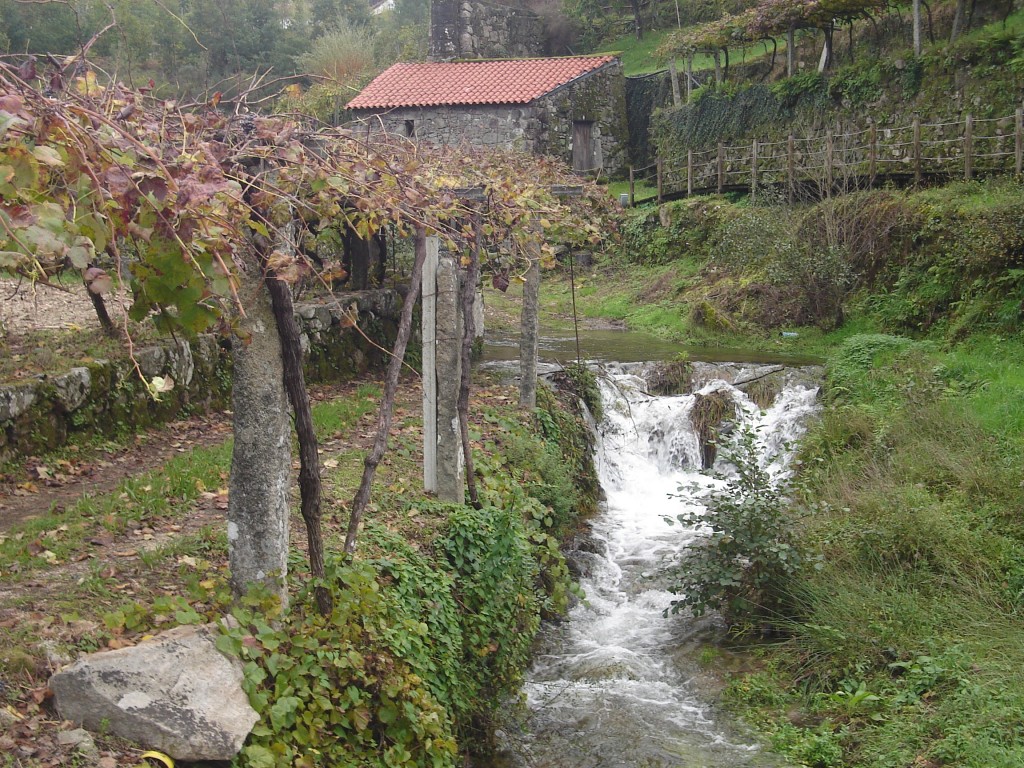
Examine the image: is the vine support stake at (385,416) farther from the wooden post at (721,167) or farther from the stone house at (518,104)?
the stone house at (518,104)

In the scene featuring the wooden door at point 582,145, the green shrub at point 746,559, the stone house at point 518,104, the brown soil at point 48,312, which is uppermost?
the stone house at point 518,104

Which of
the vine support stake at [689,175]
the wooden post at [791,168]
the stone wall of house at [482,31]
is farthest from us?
the stone wall of house at [482,31]

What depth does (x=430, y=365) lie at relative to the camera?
7.71m

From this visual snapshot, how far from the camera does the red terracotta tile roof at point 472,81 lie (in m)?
28.6

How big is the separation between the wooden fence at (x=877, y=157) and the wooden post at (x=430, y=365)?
40.8 ft

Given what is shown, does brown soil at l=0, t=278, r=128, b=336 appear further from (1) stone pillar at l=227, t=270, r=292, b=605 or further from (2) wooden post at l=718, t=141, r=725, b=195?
(2) wooden post at l=718, t=141, r=725, b=195

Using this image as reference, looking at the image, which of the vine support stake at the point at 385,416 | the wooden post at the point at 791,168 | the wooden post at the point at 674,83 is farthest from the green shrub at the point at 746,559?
the wooden post at the point at 674,83

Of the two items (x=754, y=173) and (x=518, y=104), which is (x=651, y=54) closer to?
(x=518, y=104)

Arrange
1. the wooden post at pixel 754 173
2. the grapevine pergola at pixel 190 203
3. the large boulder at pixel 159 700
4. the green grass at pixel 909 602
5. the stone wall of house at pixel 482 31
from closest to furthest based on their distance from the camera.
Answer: the grapevine pergola at pixel 190 203, the large boulder at pixel 159 700, the green grass at pixel 909 602, the wooden post at pixel 754 173, the stone wall of house at pixel 482 31

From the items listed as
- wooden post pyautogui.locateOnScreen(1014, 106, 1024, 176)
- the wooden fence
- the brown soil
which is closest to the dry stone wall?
the wooden fence

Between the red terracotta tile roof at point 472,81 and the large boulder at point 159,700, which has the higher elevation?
the red terracotta tile roof at point 472,81

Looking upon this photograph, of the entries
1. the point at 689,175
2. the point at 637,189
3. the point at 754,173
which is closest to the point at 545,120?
the point at 637,189

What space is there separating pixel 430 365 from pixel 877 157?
15476 mm

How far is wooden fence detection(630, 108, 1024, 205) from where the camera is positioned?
1759 centimetres
